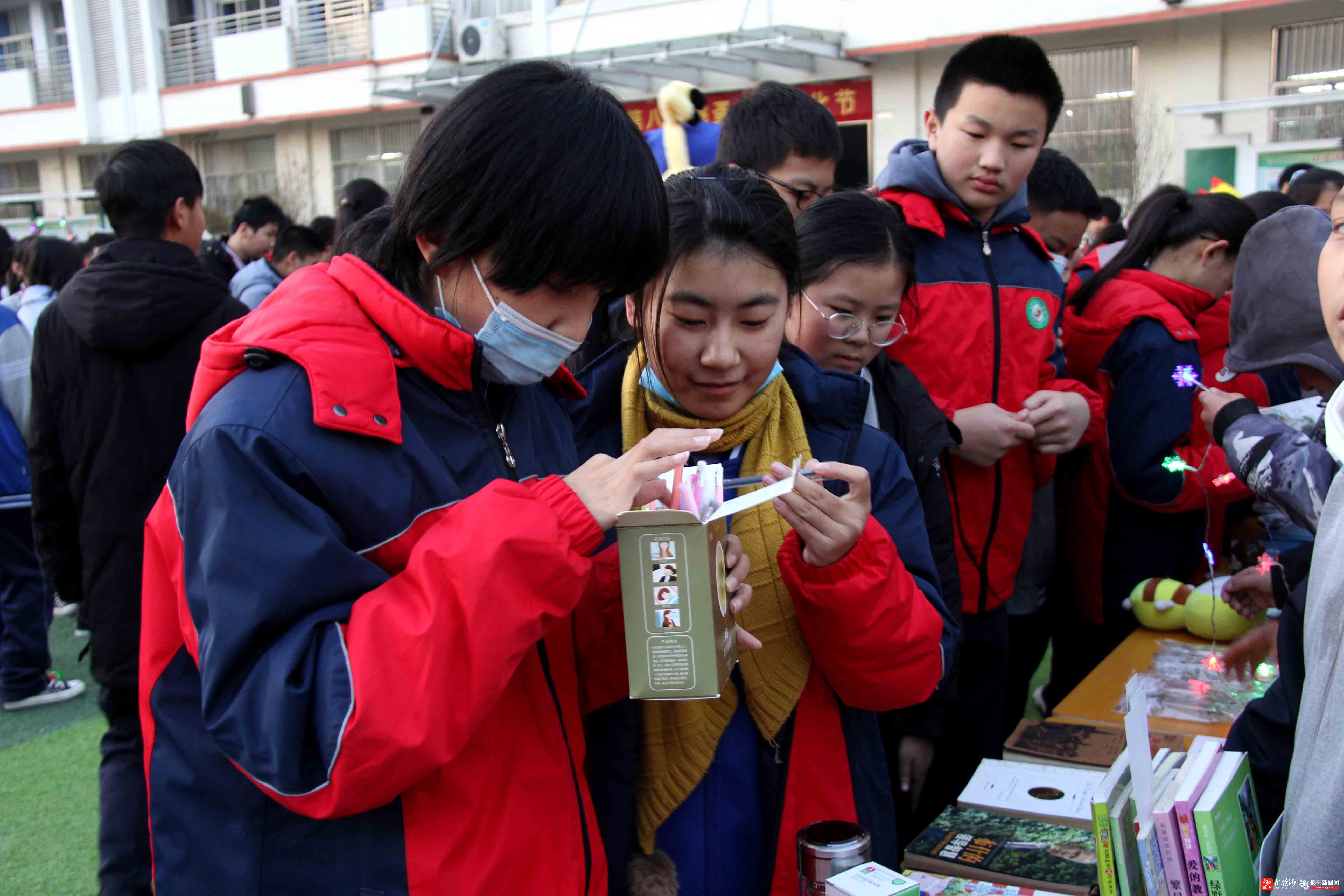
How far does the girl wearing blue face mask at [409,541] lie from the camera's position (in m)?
1.05

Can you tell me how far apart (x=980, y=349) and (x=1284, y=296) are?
659 millimetres

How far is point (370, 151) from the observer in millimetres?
18016

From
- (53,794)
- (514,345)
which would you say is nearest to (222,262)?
(53,794)

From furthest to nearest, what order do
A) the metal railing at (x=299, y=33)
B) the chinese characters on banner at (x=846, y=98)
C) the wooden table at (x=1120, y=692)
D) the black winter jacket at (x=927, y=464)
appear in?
the metal railing at (x=299, y=33), the chinese characters on banner at (x=846, y=98), the wooden table at (x=1120, y=692), the black winter jacket at (x=927, y=464)

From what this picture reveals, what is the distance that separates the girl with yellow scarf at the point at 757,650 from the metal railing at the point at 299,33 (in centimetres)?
1664

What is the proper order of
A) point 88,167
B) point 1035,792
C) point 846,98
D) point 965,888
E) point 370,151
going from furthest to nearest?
point 88,167 → point 370,151 → point 846,98 → point 1035,792 → point 965,888

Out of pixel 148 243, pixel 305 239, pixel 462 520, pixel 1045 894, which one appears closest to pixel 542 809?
pixel 462 520

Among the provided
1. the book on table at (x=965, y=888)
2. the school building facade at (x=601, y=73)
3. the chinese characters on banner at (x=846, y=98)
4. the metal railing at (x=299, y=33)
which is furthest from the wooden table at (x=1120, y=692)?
the metal railing at (x=299, y=33)

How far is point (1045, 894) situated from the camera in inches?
59.6

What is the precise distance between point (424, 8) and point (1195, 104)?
11.6m

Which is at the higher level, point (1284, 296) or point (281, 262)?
point (281, 262)

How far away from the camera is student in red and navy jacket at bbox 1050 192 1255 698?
3.01 meters

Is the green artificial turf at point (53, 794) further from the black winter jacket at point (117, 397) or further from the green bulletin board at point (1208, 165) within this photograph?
the green bulletin board at point (1208, 165)

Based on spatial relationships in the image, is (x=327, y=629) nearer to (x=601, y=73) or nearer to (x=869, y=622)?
(x=869, y=622)
